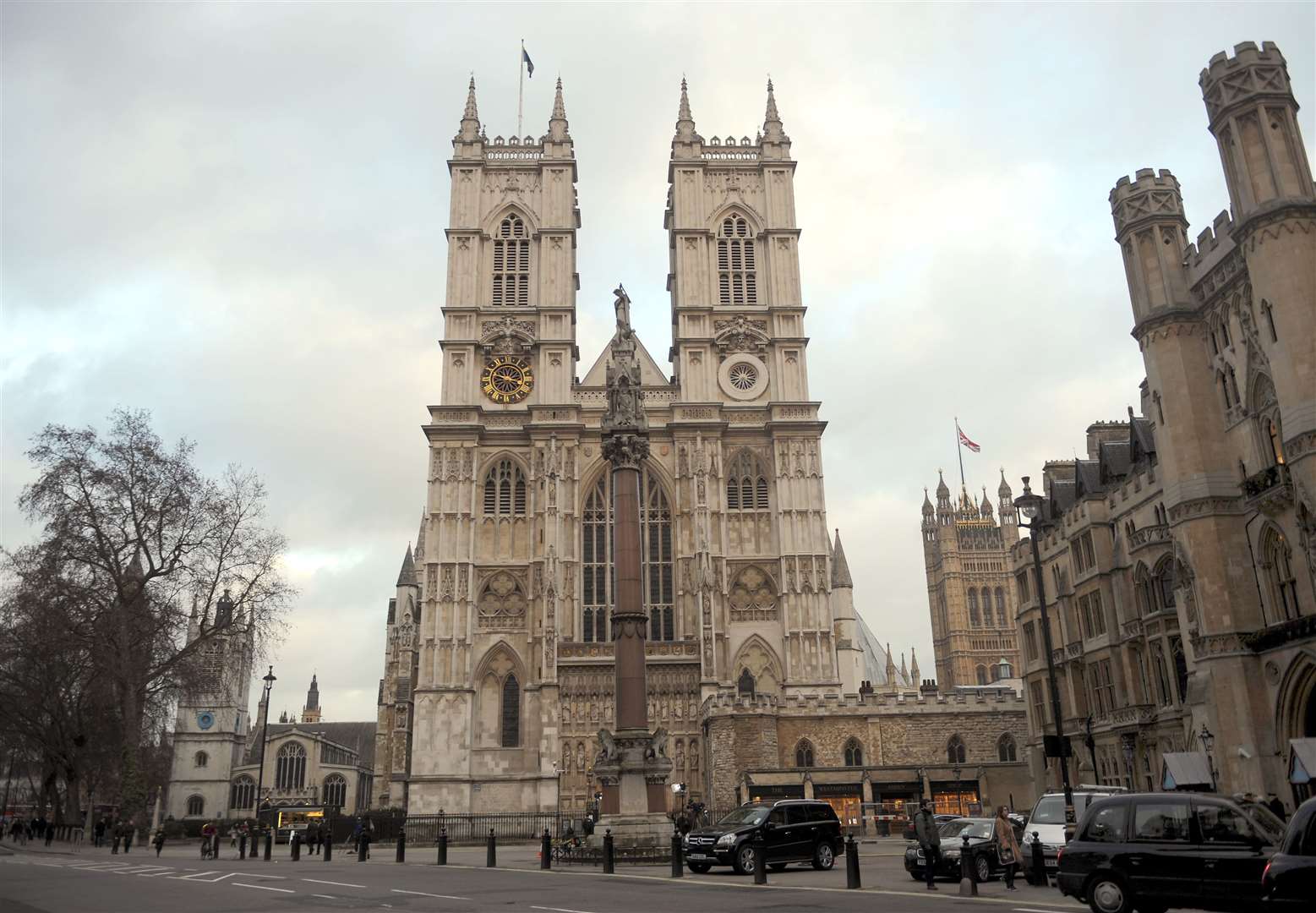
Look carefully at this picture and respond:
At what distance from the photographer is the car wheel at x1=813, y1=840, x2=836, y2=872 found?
2195 centimetres

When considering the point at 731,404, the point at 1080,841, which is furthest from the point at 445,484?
the point at 1080,841

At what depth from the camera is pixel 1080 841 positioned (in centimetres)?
1263

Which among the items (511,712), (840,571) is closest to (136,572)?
(511,712)

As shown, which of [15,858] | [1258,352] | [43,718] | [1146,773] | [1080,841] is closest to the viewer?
[1080,841]

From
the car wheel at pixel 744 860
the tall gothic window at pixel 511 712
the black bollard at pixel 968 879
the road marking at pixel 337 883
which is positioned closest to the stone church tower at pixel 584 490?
the tall gothic window at pixel 511 712

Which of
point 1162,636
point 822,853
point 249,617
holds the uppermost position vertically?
point 249,617

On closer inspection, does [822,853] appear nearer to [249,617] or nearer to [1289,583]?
[1289,583]

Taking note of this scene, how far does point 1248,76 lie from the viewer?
24.2 meters

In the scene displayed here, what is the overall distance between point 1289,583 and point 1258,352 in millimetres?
5216

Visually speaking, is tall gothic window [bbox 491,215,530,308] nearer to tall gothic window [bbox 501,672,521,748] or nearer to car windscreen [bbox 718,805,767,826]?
tall gothic window [bbox 501,672,521,748]

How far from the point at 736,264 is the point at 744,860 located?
39.2 metres

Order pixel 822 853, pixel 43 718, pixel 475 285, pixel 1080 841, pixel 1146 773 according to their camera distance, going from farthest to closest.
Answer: pixel 475 285
pixel 43 718
pixel 1146 773
pixel 822 853
pixel 1080 841

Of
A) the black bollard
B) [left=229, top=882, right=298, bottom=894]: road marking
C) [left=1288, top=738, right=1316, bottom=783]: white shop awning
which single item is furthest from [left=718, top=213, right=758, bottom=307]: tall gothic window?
the black bollard

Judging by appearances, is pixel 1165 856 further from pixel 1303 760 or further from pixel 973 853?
pixel 1303 760
